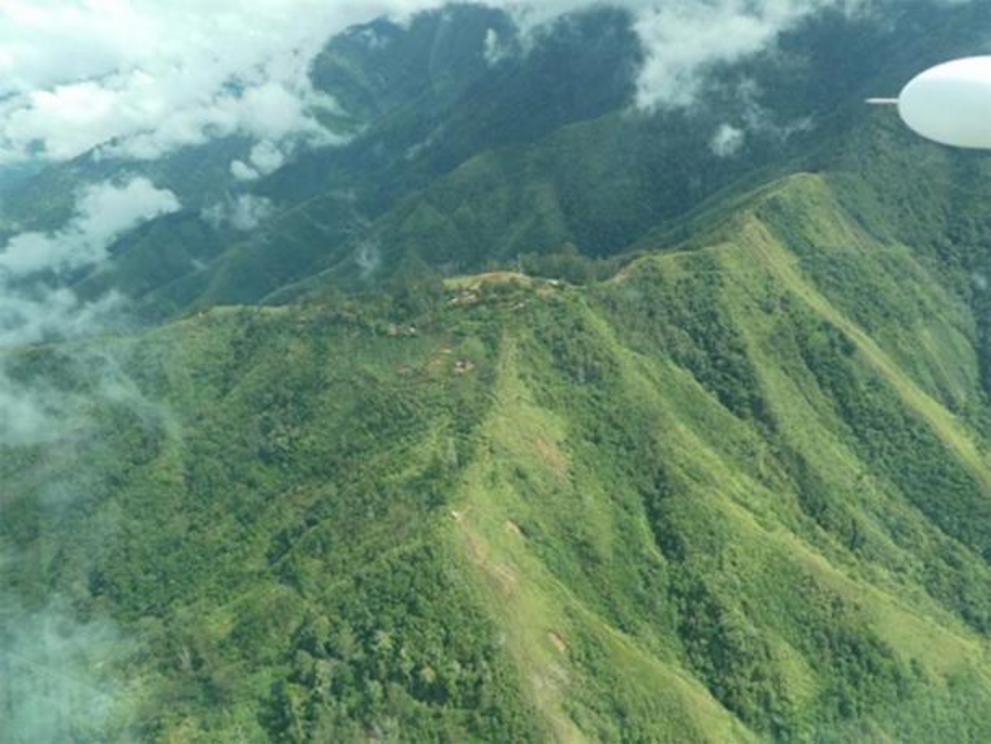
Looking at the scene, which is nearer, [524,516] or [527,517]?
[524,516]

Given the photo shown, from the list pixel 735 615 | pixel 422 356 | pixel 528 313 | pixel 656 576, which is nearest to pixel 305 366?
pixel 422 356

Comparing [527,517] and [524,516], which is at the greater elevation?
[524,516]

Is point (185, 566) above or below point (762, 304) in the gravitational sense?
below

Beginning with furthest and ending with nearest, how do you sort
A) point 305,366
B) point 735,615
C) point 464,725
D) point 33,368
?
1. point 33,368
2. point 305,366
3. point 735,615
4. point 464,725

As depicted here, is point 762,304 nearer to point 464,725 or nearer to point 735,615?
point 735,615
